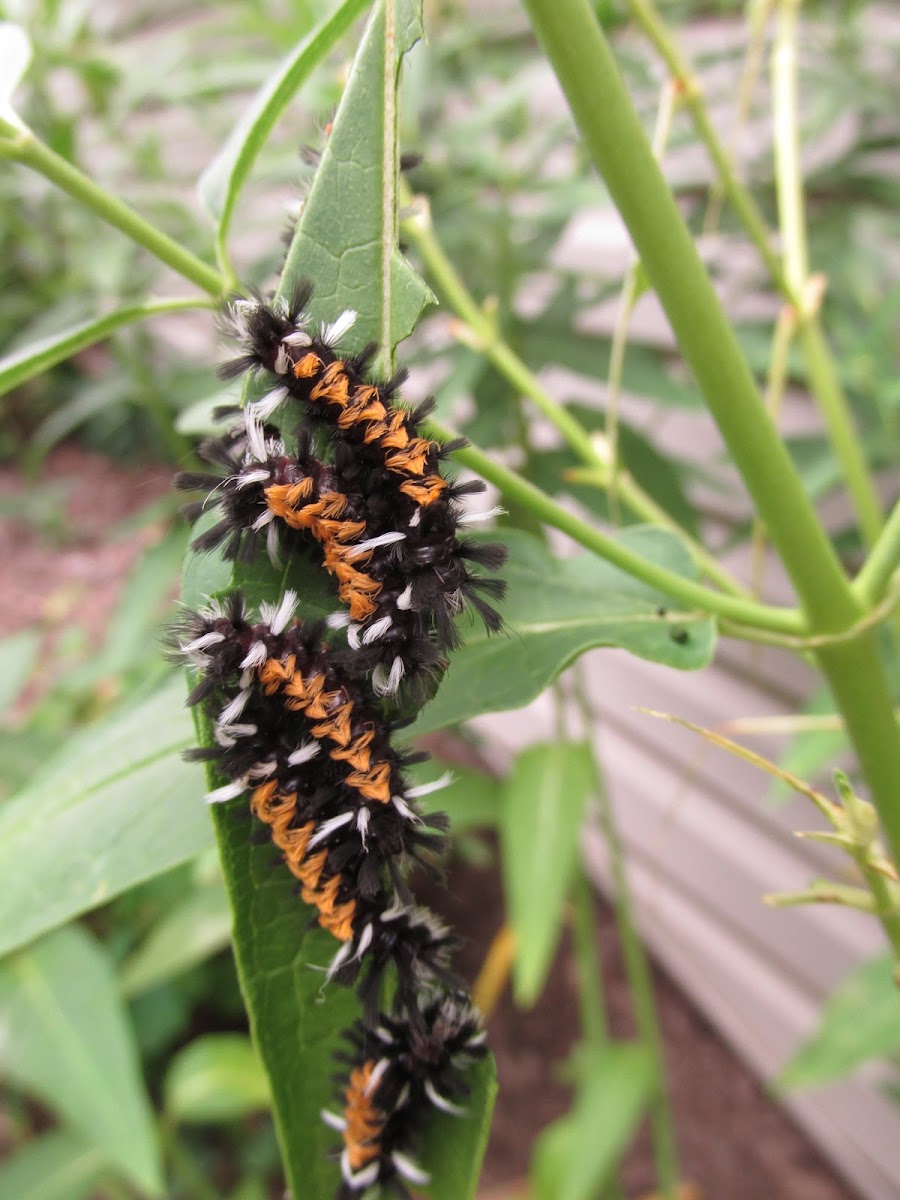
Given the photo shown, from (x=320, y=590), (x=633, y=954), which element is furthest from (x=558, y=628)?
(x=633, y=954)

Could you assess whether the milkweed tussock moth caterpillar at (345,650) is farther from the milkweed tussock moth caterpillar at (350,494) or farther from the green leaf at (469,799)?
the green leaf at (469,799)

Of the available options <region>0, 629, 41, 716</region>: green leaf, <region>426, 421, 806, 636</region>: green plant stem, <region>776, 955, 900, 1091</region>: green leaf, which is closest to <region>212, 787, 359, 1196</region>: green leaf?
<region>426, 421, 806, 636</region>: green plant stem

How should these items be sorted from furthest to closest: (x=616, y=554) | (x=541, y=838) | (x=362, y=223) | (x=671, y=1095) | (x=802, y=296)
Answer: (x=671, y=1095) → (x=541, y=838) → (x=802, y=296) → (x=616, y=554) → (x=362, y=223)

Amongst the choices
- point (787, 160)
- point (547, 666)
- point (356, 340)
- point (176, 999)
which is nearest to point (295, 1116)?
point (547, 666)

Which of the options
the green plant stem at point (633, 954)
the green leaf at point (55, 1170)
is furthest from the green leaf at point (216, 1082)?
the green plant stem at point (633, 954)

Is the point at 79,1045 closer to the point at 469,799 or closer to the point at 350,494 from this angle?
the point at 469,799

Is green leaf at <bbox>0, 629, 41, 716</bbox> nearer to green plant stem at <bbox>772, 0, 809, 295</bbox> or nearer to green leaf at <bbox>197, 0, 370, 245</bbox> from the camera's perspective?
green leaf at <bbox>197, 0, 370, 245</bbox>
